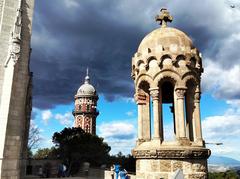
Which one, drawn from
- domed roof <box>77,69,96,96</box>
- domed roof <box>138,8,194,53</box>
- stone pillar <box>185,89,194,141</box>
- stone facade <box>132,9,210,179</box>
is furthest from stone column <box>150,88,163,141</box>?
domed roof <box>77,69,96,96</box>

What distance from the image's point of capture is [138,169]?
8516mm

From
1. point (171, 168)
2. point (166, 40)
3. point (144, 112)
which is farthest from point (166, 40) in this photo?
point (171, 168)

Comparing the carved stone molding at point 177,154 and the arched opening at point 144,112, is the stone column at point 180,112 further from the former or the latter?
the arched opening at point 144,112

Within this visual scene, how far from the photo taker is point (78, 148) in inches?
1971

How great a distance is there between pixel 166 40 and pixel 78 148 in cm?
4419

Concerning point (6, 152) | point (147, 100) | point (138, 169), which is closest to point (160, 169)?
point (138, 169)

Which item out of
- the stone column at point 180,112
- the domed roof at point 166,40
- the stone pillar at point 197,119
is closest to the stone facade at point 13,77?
the domed roof at point 166,40

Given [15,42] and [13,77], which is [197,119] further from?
[15,42]

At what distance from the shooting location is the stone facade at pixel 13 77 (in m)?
13.1

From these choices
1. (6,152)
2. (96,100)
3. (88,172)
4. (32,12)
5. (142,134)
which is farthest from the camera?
(96,100)

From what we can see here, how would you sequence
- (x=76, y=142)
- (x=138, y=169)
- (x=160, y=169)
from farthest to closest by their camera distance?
(x=76, y=142) < (x=138, y=169) < (x=160, y=169)

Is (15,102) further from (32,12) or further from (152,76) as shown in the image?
(152,76)

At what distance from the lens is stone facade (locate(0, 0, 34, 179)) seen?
13.1m

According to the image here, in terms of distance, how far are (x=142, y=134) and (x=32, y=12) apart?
34.4ft
